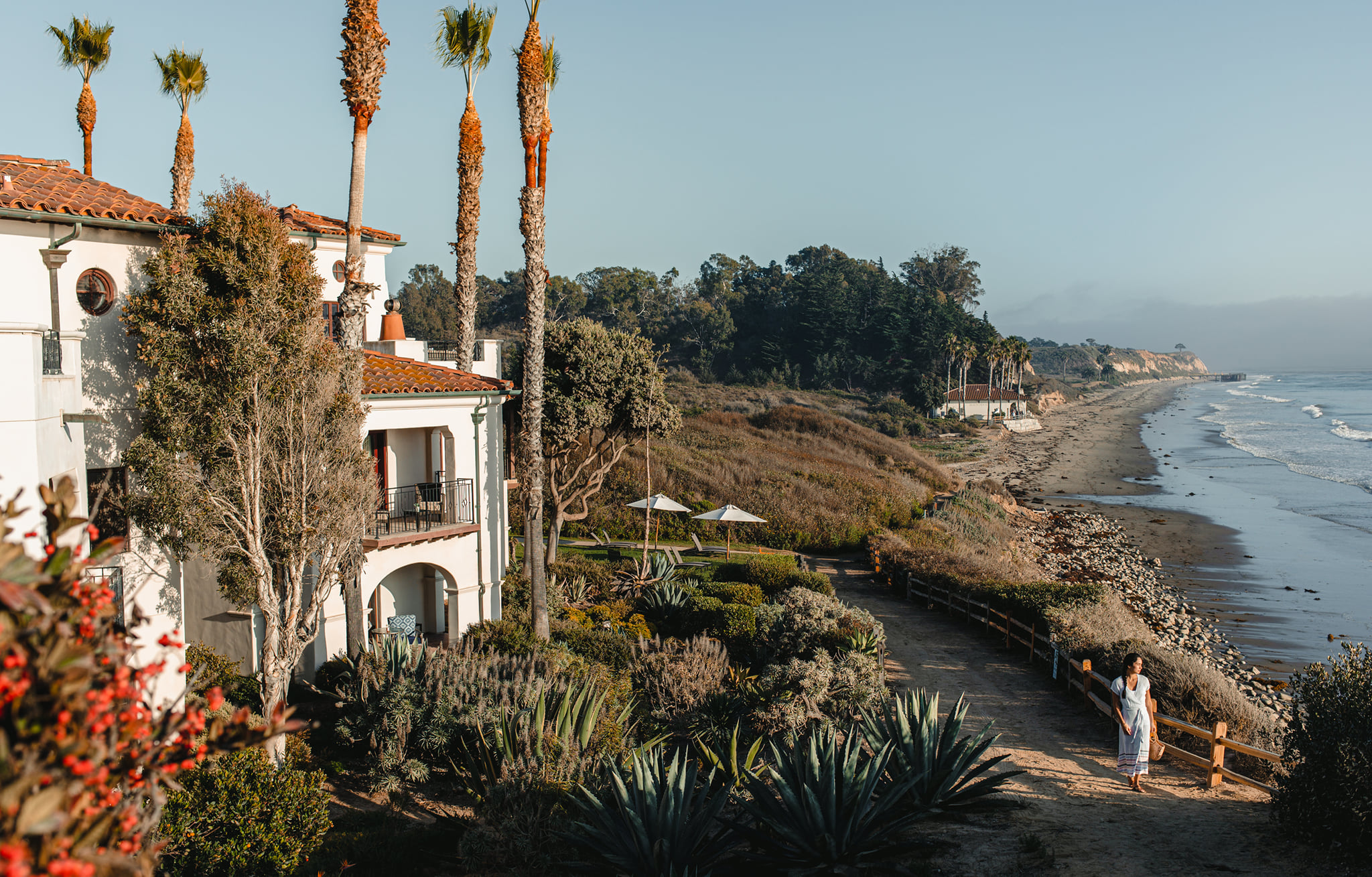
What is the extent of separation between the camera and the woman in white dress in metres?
9.27

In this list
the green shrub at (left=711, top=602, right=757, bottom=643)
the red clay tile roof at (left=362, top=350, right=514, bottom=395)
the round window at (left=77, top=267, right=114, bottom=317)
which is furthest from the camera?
the green shrub at (left=711, top=602, right=757, bottom=643)

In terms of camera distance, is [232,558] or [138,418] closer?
[232,558]

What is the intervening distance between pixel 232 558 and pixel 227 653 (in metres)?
3.14

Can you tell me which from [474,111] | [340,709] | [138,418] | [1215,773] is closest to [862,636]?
[1215,773]

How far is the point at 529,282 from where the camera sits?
1750cm

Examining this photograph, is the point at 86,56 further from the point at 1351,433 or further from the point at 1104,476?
the point at 1351,433

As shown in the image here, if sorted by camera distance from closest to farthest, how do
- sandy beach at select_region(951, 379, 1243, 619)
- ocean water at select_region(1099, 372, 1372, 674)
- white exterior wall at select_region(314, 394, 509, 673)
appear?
white exterior wall at select_region(314, 394, 509, 673) < ocean water at select_region(1099, 372, 1372, 674) < sandy beach at select_region(951, 379, 1243, 619)

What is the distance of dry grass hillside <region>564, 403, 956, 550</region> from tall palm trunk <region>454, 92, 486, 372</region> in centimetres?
1074

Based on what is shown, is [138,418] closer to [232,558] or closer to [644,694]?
[232,558]

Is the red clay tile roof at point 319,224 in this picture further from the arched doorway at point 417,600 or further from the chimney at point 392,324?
the arched doorway at point 417,600

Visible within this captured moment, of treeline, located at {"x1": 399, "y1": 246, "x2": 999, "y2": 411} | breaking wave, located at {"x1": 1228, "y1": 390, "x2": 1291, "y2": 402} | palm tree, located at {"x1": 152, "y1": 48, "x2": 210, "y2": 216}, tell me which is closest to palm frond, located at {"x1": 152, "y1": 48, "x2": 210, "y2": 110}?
palm tree, located at {"x1": 152, "y1": 48, "x2": 210, "y2": 216}

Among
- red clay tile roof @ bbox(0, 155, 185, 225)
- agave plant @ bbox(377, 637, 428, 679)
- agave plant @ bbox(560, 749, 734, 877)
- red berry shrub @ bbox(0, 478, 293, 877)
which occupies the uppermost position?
red clay tile roof @ bbox(0, 155, 185, 225)

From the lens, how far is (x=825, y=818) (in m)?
7.50

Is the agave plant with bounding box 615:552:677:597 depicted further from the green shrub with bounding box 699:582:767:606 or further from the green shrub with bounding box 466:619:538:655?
the green shrub with bounding box 466:619:538:655
